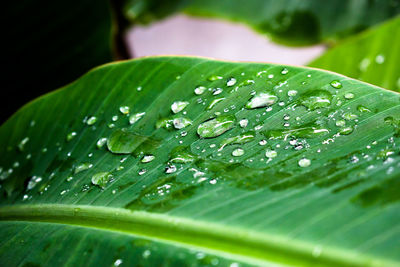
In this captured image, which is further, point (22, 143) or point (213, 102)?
point (22, 143)

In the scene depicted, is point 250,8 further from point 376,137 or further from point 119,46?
point 376,137

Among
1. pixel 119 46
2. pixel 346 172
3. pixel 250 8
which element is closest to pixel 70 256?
pixel 346 172

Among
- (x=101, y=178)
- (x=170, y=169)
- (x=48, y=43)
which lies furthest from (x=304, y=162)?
(x=48, y=43)

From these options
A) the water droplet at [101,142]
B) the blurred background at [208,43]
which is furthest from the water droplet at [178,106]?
the blurred background at [208,43]

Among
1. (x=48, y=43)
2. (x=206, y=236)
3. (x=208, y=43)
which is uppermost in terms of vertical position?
(x=48, y=43)

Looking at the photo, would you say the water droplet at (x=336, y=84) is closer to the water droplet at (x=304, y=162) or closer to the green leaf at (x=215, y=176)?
the green leaf at (x=215, y=176)

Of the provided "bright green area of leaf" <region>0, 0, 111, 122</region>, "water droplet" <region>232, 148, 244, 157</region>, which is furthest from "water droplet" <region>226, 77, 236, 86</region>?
"bright green area of leaf" <region>0, 0, 111, 122</region>

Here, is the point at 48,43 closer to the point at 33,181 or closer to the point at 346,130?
the point at 33,181
